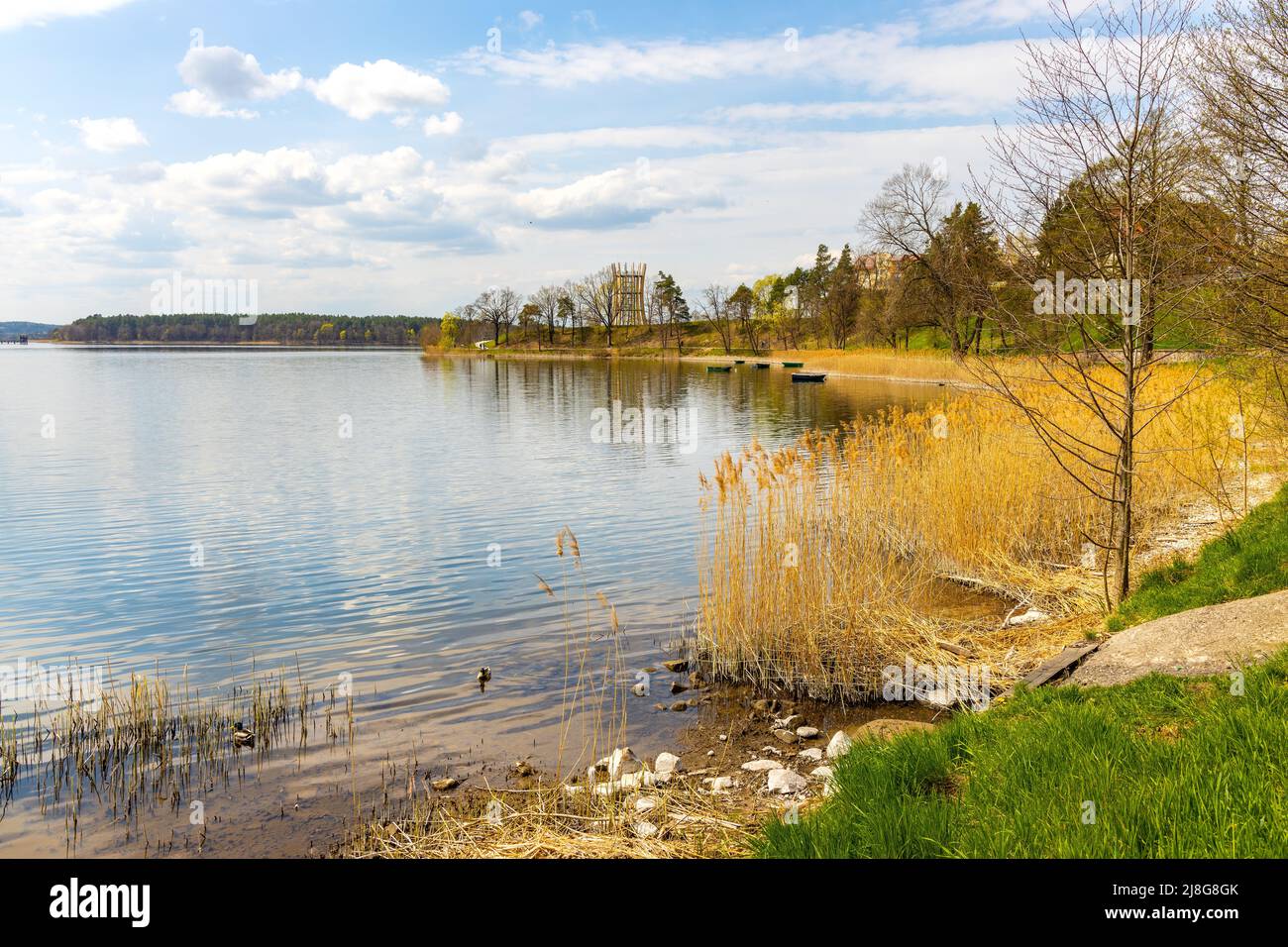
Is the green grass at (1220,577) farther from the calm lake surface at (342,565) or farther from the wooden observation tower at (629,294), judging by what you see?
the wooden observation tower at (629,294)

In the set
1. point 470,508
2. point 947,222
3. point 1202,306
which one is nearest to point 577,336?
point 947,222

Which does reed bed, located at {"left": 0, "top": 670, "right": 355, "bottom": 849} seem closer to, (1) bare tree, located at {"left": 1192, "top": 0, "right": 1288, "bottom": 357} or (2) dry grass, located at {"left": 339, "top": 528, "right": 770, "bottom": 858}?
(2) dry grass, located at {"left": 339, "top": 528, "right": 770, "bottom": 858}

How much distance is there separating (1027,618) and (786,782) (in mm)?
4881

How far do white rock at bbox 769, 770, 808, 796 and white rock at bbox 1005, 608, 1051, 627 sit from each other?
4473mm

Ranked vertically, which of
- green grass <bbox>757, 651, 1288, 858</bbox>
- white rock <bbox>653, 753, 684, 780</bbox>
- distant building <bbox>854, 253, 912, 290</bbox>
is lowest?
white rock <bbox>653, 753, 684, 780</bbox>

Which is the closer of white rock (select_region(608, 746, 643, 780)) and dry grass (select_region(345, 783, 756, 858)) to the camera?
dry grass (select_region(345, 783, 756, 858))

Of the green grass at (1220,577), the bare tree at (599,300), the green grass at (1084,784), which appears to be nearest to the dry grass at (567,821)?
the green grass at (1084,784)

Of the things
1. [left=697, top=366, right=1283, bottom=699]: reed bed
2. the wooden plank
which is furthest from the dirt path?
[left=697, top=366, right=1283, bottom=699]: reed bed

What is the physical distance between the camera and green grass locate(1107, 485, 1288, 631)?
782 centimetres

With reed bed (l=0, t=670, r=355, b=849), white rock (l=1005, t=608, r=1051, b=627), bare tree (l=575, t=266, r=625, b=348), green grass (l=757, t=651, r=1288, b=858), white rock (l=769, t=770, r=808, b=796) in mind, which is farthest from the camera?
bare tree (l=575, t=266, r=625, b=348)

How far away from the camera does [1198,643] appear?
6.21 m

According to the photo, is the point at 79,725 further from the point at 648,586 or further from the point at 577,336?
the point at 577,336

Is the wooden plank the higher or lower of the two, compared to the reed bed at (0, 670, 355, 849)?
higher

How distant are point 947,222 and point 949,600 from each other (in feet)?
173
